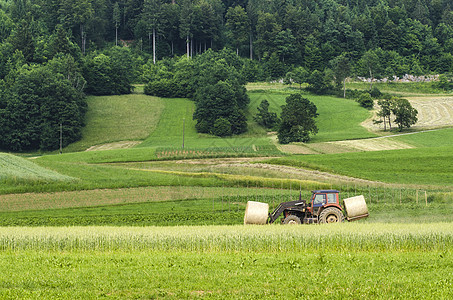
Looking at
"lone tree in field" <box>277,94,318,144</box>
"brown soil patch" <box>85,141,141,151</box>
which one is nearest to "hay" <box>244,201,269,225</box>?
"lone tree in field" <box>277,94,318,144</box>

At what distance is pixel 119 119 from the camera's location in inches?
5226

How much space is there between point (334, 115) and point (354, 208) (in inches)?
4150

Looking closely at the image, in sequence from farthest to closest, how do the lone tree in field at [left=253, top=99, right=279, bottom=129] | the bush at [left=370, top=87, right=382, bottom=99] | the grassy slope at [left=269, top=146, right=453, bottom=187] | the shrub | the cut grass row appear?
1. the bush at [left=370, top=87, right=382, bottom=99]
2. the shrub
3. the lone tree in field at [left=253, top=99, right=279, bottom=129]
4. the grassy slope at [left=269, top=146, right=453, bottom=187]
5. the cut grass row

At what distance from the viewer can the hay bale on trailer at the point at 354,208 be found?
3456 cm

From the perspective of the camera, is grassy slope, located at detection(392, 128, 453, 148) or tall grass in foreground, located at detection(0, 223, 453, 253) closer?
tall grass in foreground, located at detection(0, 223, 453, 253)

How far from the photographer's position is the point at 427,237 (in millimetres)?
26891

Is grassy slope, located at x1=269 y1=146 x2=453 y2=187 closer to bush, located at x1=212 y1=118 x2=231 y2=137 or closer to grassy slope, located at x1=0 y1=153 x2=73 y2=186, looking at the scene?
grassy slope, located at x1=0 y1=153 x2=73 y2=186

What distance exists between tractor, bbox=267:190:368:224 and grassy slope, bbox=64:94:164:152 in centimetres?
8904

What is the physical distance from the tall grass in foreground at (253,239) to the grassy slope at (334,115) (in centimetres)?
8168

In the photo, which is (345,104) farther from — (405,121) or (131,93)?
(131,93)

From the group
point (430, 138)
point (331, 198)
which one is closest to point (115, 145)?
point (430, 138)

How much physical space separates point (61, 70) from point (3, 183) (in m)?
89.0

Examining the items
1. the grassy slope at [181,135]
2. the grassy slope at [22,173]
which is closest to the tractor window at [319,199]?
the grassy slope at [22,173]

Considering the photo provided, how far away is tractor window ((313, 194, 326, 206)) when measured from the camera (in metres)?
34.7
